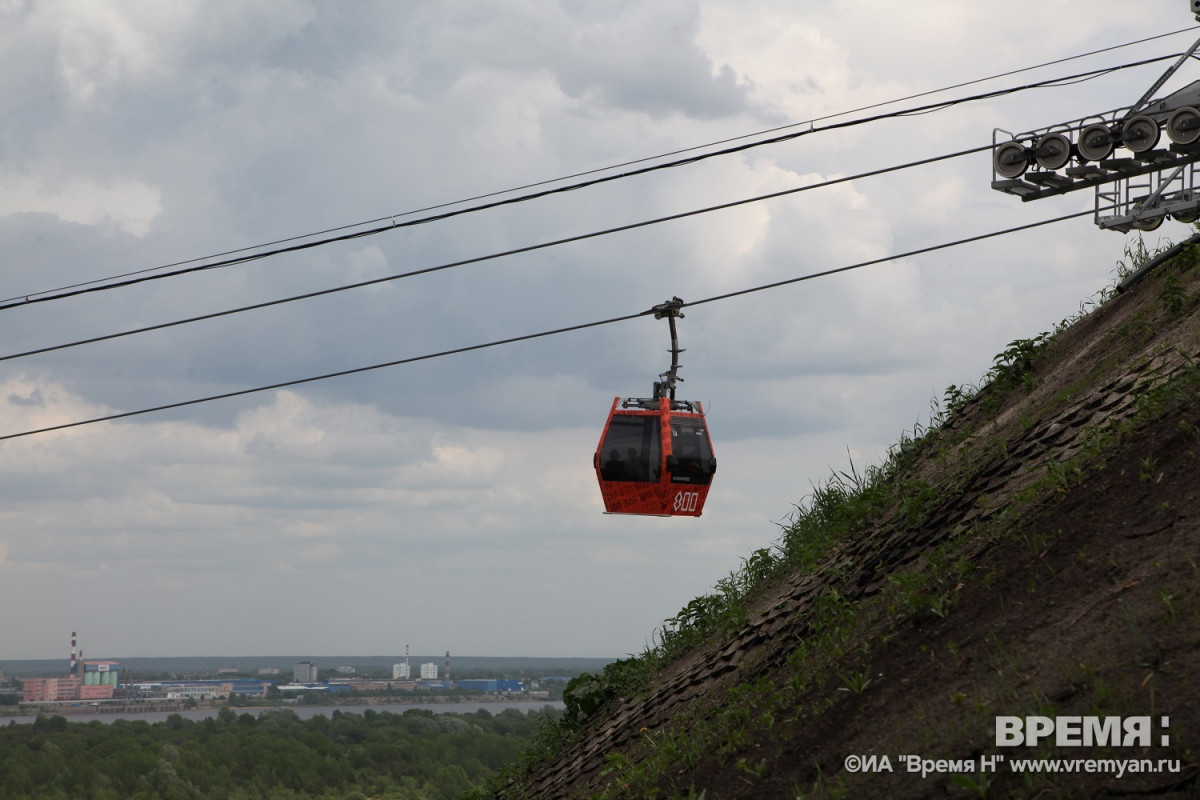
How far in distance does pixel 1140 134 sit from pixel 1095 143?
20.1 inches

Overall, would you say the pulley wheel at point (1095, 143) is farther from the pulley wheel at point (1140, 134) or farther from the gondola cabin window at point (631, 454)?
the gondola cabin window at point (631, 454)

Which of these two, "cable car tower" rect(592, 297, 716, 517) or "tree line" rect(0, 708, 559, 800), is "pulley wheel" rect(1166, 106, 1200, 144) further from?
"tree line" rect(0, 708, 559, 800)

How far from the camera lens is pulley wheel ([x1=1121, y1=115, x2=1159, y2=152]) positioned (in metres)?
13.6

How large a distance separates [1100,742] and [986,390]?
30.3 ft

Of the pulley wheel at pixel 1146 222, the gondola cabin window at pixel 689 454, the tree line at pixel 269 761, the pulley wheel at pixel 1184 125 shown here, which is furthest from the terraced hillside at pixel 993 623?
the tree line at pixel 269 761

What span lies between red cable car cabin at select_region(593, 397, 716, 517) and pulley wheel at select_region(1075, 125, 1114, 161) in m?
7.07

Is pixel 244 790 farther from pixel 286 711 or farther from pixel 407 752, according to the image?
pixel 286 711

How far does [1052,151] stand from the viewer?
14.1m

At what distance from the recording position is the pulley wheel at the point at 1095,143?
13875mm

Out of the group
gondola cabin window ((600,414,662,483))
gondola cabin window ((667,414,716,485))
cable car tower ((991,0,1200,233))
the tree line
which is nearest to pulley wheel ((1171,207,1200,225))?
cable car tower ((991,0,1200,233))

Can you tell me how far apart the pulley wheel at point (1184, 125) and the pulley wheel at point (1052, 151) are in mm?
1163

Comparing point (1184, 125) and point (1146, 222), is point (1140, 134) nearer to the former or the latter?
point (1184, 125)

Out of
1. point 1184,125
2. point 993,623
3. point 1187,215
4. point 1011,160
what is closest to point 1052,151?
point 1011,160

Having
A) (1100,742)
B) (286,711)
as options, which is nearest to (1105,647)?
(1100,742)
